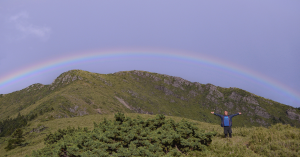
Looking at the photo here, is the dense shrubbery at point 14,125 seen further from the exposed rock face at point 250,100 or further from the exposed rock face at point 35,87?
the exposed rock face at point 250,100

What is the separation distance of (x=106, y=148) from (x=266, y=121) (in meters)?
212

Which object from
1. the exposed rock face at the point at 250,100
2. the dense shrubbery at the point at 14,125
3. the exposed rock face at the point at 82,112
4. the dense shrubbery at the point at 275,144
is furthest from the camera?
the exposed rock face at the point at 250,100

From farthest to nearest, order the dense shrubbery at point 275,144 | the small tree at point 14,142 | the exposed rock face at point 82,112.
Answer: the exposed rock face at point 82,112 < the small tree at point 14,142 < the dense shrubbery at point 275,144

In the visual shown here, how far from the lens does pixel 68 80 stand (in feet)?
437

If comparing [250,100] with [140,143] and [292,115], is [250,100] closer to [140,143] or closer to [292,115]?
[292,115]

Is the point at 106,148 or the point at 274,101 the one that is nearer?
the point at 106,148

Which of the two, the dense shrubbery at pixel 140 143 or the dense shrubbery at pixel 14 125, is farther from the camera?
the dense shrubbery at pixel 14 125

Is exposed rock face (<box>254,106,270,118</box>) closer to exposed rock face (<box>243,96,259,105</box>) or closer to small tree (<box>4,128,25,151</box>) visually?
exposed rock face (<box>243,96,259,105</box>)

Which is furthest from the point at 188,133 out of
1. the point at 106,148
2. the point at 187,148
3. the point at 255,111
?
the point at 255,111

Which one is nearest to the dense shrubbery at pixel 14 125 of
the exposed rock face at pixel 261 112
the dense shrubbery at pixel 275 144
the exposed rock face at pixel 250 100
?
the dense shrubbery at pixel 275 144

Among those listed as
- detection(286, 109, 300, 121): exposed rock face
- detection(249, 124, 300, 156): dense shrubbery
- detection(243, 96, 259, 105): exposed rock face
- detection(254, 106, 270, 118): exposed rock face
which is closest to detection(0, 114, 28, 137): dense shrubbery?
detection(249, 124, 300, 156): dense shrubbery

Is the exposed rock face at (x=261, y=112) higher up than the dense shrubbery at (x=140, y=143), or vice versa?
the dense shrubbery at (x=140, y=143)

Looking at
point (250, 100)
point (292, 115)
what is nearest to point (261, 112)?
point (250, 100)

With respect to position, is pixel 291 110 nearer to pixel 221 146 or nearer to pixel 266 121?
pixel 266 121
